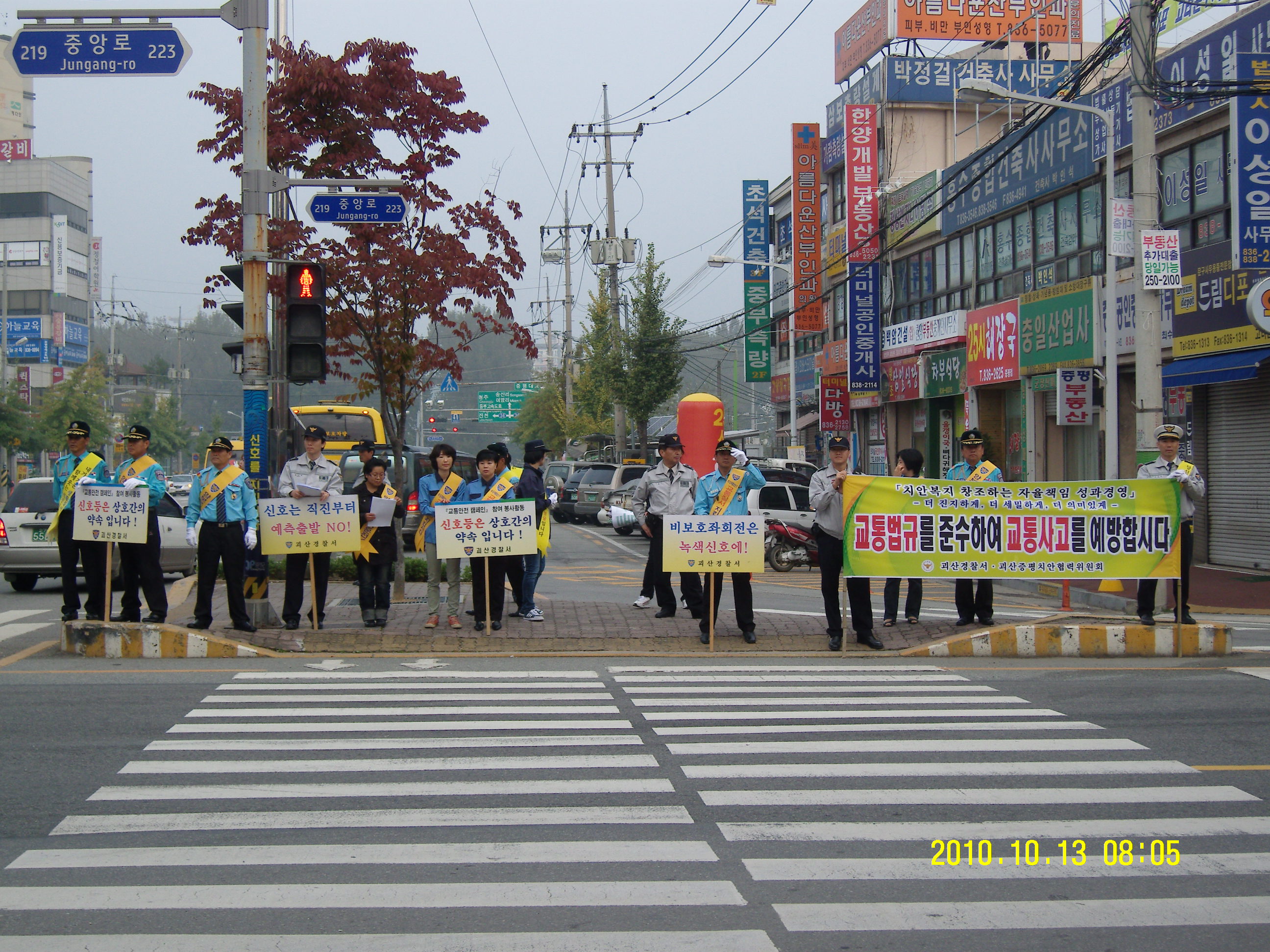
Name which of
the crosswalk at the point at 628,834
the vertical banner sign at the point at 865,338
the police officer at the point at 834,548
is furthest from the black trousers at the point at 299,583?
the vertical banner sign at the point at 865,338

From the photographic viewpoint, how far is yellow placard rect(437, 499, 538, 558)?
11.1 metres

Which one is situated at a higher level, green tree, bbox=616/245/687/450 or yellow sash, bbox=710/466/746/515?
green tree, bbox=616/245/687/450

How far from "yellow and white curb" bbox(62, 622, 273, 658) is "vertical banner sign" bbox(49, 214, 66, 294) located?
6708 cm

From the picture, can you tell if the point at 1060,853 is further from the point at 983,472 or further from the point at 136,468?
the point at 136,468

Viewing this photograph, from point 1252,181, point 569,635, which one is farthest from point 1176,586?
point 1252,181

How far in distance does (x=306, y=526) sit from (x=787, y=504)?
12775 mm

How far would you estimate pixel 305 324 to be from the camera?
448 inches

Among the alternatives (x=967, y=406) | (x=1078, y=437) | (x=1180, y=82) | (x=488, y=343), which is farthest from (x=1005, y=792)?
(x=488, y=343)

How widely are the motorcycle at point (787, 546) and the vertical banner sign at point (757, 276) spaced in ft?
59.8

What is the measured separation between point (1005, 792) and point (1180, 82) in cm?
1112

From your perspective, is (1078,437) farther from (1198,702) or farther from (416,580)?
(1198,702)

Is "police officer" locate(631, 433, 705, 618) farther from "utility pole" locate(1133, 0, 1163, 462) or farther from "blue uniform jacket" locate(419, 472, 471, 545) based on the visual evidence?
"utility pole" locate(1133, 0, 1163, 462)

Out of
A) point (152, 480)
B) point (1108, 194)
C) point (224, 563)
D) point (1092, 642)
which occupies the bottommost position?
point (1092, 642)

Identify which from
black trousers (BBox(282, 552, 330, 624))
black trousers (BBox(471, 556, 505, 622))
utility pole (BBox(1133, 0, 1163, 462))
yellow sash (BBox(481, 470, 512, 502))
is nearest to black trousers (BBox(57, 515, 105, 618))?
black trousers (BBox(282, 552, 330, 624))
